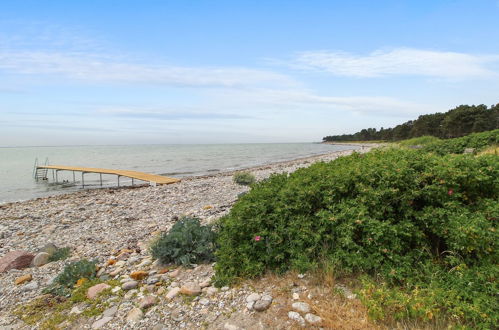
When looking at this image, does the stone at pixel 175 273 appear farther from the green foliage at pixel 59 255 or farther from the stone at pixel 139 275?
the green foliage at pixel 59 255

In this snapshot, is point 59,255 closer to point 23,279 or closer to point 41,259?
point 41,259

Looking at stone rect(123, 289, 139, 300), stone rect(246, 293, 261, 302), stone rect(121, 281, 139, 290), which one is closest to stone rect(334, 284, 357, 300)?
stone rect(246, 293, 261, 302)

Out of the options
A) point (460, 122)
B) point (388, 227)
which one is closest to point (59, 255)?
point (388, 227)

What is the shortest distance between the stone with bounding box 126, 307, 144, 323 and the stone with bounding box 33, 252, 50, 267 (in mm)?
3922

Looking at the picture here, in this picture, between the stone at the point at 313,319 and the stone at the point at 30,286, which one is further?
the stone at the point at 30,286

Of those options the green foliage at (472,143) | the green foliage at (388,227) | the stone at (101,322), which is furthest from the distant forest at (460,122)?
the stone at (101,322)

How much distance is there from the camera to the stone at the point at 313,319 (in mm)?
2900

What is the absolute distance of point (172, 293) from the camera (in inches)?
153

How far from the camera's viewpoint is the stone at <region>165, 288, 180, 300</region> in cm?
384

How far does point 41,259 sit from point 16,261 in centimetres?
48

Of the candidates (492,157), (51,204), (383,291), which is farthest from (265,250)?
(51,204)

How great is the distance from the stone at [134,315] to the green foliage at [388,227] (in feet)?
3.35

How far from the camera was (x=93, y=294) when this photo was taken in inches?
169

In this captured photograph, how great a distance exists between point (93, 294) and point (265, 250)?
8.72 ft
